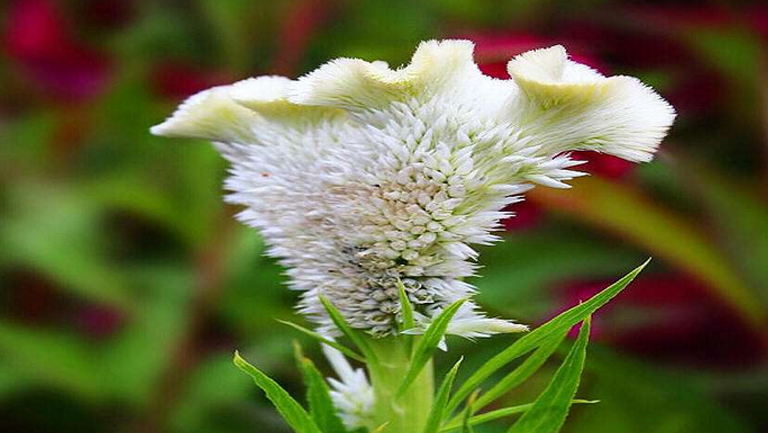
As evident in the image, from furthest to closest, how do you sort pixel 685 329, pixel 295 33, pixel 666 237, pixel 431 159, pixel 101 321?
pixel 101 321
pixel 295 33
pixel 685 329
pixel 666 237
pixel 431 159

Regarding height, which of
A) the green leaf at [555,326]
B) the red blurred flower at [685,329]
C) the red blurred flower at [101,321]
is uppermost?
the green leaf at [555,326]

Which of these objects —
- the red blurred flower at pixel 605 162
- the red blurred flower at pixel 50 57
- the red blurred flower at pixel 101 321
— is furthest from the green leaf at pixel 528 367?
the red blurred flower at pixel 50 57

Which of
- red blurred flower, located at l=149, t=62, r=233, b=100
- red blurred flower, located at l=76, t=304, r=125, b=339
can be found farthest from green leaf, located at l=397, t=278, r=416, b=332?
red blurred flower, located at l=76, t=304, r=125, b=339

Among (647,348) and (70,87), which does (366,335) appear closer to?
(647,348)

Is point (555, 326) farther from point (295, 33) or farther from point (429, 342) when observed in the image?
point (295, 33)

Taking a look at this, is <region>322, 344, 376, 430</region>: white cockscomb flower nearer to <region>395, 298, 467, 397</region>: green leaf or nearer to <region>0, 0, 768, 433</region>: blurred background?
<region>395, 298, 467, 397</region>: green leaf

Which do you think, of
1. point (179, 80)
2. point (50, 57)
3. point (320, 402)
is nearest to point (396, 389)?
point (320, 402)

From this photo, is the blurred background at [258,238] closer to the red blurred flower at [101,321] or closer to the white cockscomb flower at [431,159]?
the red blurred flower at [101,321]
